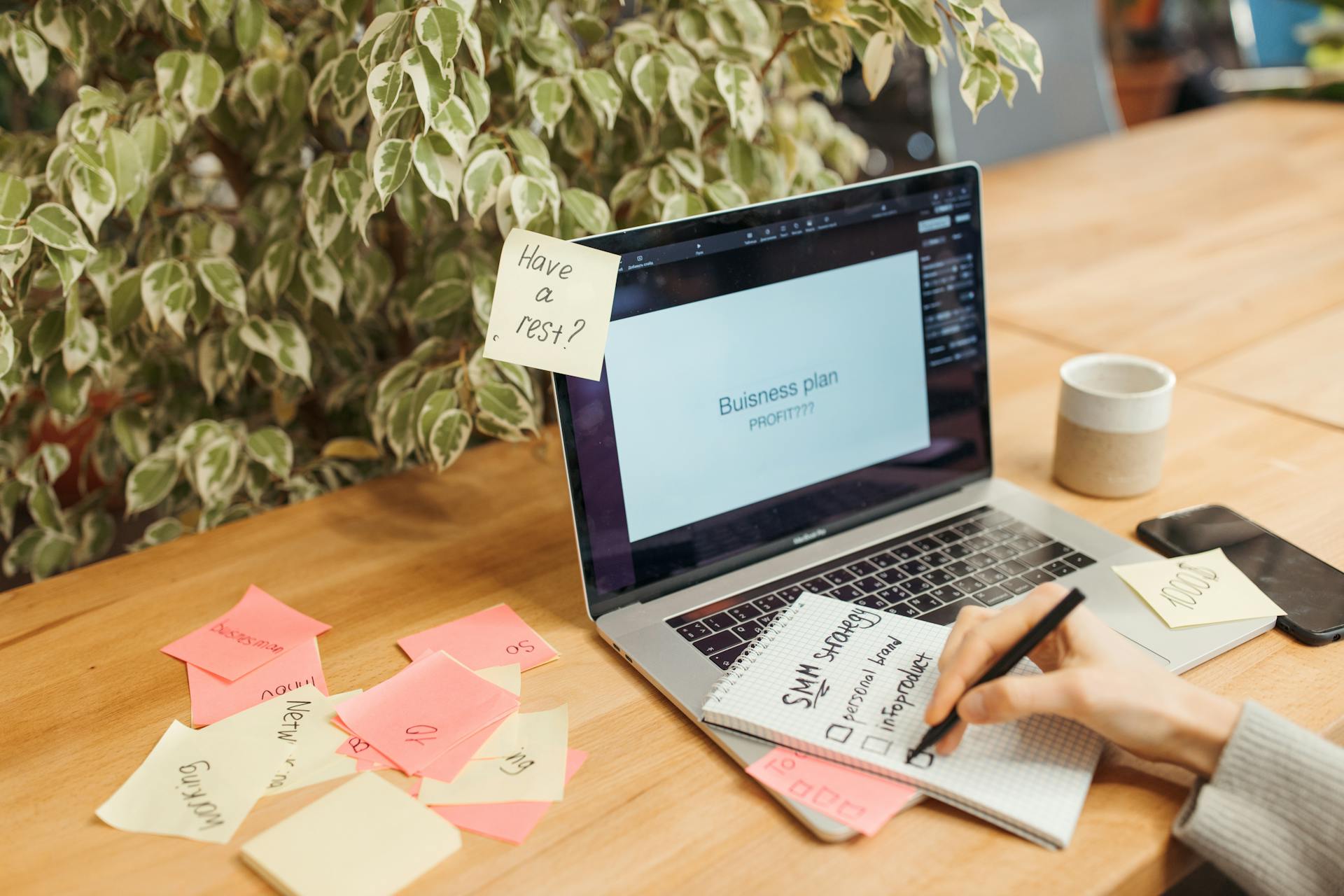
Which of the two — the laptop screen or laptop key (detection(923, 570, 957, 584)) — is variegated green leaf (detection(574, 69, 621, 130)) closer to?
the laptop screen

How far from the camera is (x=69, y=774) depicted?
0.72 meters

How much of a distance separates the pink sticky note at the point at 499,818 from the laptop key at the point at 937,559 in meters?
0.40

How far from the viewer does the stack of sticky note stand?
636mm

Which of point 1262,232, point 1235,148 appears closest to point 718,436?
point 1262,232

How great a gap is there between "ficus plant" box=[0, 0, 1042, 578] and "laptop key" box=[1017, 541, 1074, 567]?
1.35 ft

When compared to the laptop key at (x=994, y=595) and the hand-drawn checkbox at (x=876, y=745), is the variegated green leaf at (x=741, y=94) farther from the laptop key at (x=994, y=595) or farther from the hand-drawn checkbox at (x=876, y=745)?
the hand-drawn checkbox at (x=876, y=745)

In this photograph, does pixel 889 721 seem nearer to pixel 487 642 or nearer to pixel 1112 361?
pixel 487 642

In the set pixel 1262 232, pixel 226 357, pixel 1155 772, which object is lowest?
pixel 1155 772

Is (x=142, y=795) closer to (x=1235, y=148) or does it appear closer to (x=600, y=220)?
(x=600, y=220)

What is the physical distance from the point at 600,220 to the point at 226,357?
0.43m

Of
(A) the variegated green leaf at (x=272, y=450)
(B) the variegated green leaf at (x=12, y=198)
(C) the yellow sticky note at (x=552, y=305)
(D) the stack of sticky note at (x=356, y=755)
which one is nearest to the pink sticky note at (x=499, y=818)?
(D) the stack of sticky note at (x=356, y=755)

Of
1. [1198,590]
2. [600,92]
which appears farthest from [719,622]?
[600,92]

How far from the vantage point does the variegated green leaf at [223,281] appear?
990 millimetres

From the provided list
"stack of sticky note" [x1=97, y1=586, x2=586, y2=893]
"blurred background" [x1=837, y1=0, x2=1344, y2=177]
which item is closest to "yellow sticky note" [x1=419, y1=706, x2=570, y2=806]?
"stack of sticky note" [x1=97, y1=586, x2=586, y2=893]
